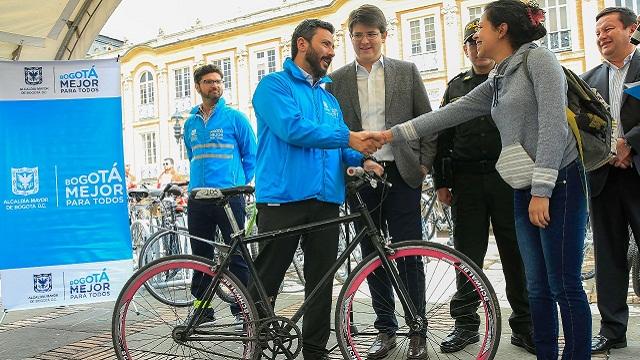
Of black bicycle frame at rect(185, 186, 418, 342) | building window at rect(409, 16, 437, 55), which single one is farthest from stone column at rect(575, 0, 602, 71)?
black bicycle frame at rect(185, 186, 418, 342)

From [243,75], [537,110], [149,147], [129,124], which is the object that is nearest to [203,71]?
[537,110]

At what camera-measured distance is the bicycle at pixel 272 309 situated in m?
2.72

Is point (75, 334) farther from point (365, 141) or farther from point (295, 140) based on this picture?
point (365, 141)

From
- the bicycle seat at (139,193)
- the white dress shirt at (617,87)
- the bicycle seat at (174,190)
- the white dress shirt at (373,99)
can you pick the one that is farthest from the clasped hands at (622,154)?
the bicycle seat at (139,193)

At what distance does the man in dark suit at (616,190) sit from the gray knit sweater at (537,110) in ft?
3.47

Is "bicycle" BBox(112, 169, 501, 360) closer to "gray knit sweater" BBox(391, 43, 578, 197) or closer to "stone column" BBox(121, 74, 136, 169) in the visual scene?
"gray knit sweater" BBox(391, 43, 578, 197)

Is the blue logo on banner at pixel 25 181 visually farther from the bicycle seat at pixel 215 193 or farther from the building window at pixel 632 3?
the building window at pixel 632 3

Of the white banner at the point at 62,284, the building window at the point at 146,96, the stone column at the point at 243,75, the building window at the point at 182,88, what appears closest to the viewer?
the white banner at the point at 62,284

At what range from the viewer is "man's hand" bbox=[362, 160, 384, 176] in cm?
290

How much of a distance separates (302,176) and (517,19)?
1.29 m

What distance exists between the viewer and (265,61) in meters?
27.7

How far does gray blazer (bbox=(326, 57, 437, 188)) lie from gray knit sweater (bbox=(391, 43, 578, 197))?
0.65 meters

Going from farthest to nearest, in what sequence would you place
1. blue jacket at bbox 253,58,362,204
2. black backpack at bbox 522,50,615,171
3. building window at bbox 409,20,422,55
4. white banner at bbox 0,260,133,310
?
1. building window at bbox 409,20,422,55
2. white banner at bbox 0,260,133,310
3. blue jacket at bbox 253,58,362,204
4. black backpack at bbox 522,50,615,171

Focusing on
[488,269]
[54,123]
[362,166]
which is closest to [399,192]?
[362,166]
